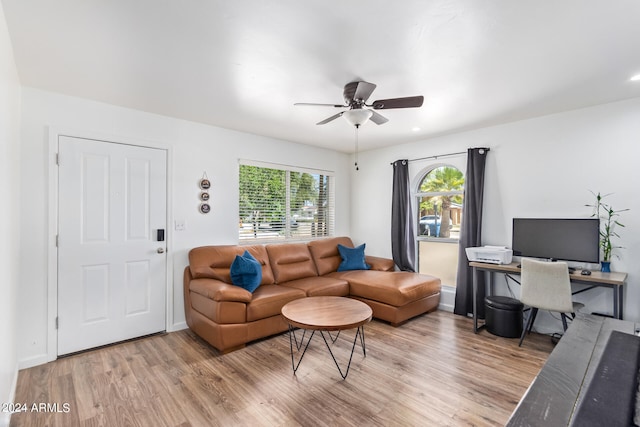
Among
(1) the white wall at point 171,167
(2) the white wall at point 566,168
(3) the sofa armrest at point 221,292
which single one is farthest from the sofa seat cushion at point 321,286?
(2) the white wall at point 566,168

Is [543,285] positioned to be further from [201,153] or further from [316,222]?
[201,153]

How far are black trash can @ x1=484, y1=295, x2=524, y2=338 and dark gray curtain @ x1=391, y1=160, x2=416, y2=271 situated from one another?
55.4 inches

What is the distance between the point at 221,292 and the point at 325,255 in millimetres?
2088

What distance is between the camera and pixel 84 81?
2.59m

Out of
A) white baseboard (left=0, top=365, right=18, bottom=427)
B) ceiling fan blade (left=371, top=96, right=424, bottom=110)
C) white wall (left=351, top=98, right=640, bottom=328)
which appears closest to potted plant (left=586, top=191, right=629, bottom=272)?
white wall (left=351, top=98, right=640, bottom=328)

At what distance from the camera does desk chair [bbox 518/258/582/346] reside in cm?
285

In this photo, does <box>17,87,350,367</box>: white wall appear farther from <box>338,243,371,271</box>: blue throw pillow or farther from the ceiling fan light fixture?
the ceiling fan light fixture

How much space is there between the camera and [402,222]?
15.5 ft

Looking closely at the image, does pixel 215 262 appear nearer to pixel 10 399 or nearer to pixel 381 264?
pixel 10 399

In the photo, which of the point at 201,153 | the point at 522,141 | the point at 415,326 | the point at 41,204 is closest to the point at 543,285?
the point at 415,326

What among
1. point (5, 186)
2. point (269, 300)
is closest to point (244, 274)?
point (269, 300)

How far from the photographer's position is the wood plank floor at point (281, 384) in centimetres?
202

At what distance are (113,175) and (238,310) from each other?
1.90 meters

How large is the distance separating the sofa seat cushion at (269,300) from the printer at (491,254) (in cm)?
209
